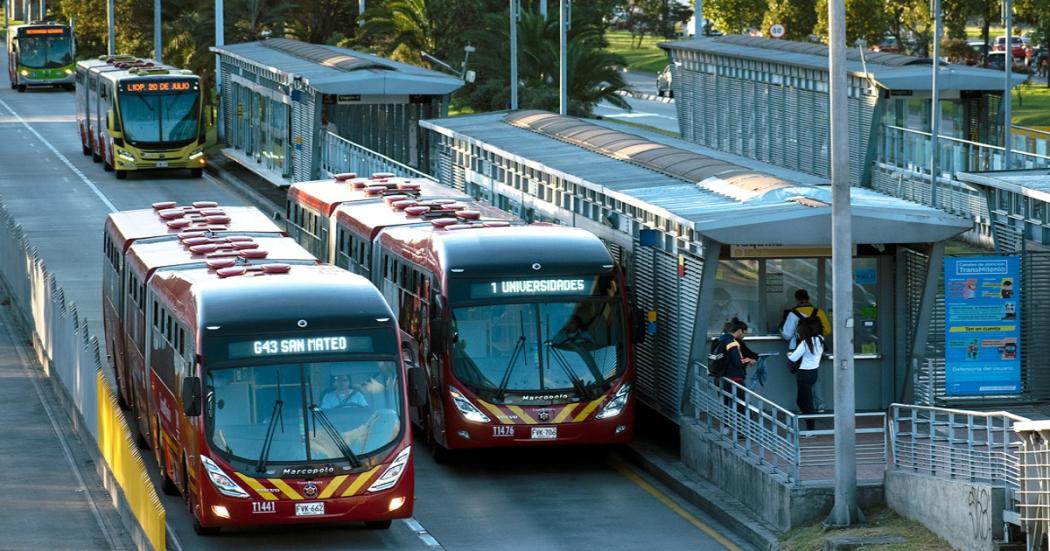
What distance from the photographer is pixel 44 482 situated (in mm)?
22188

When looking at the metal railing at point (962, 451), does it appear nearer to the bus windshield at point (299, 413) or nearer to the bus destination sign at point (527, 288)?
the bus destination sign at point (527, 288)

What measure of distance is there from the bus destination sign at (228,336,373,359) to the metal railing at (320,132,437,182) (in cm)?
1950

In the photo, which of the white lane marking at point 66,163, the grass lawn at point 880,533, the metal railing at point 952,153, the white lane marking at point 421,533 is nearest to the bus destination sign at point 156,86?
the white lane marking at point 66,163

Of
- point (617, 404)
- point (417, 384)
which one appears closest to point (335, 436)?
point (417, 384)

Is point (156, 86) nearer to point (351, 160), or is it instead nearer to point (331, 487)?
point (351, 160)

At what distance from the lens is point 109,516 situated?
20.5 meters

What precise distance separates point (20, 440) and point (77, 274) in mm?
15204

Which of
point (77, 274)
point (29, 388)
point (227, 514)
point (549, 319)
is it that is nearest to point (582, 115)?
point (77, 274)

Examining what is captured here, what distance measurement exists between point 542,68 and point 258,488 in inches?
1683

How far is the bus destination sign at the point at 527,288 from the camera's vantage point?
72.9 feet

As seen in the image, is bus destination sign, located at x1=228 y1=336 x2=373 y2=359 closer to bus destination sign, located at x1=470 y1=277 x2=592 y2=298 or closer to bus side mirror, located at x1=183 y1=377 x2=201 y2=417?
bus side mirror, located at x1=183 y1=377 x2=201 y2=417

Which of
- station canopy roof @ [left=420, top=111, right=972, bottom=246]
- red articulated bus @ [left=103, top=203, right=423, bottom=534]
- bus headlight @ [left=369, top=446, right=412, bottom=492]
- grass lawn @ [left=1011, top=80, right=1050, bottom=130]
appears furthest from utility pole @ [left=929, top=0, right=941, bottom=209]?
grass lawn @ [left=1011, top=80, right=1050, bottom=130]

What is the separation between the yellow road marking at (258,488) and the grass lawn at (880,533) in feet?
15.8

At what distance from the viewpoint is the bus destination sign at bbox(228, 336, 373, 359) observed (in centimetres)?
1889
